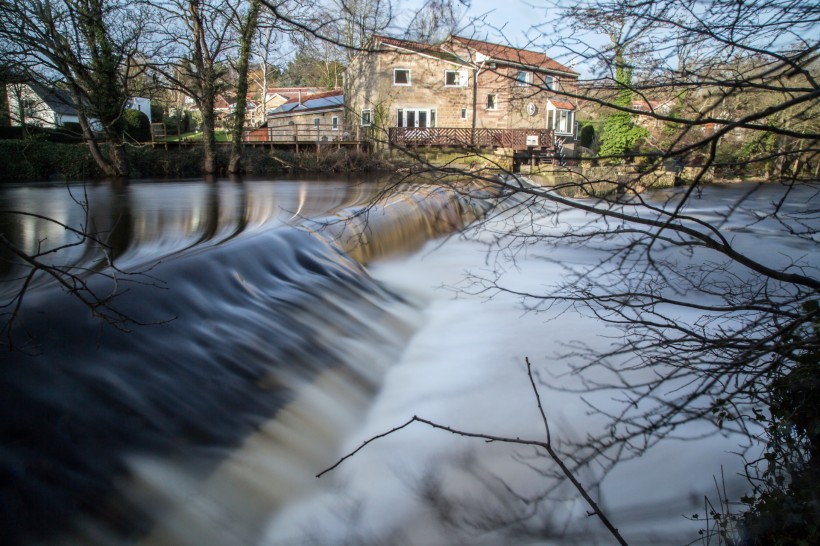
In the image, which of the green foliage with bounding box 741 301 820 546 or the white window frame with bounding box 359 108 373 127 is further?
the white window frame with bounding box 359 108 373 127

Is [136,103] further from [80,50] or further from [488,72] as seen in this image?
[488,72]

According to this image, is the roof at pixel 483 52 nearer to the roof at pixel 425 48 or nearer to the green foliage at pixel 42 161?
the roof at pixel 425 48

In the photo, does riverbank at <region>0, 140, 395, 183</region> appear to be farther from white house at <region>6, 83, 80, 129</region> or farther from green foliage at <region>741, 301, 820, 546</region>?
green foliage at <region>741, 301, 820, 546</region>

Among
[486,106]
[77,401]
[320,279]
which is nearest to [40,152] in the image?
[320,279]

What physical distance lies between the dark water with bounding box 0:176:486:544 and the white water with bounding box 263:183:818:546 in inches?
11.2

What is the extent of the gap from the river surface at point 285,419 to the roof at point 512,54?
1.91ft

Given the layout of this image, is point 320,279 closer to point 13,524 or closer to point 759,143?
point 13,524

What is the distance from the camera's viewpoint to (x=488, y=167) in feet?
7.52

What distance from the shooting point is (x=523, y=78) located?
2.42 metres

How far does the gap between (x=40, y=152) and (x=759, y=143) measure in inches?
778

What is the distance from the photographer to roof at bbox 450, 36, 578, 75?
7.75 ft

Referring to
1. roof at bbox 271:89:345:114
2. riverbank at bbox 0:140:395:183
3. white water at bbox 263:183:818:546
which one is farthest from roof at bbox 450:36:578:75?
roof at bbox 271:89:345:114

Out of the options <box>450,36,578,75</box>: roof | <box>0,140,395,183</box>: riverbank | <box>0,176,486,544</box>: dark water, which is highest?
→ <box>450,36,578,75</box>: roof

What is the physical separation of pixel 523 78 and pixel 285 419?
2.76m
